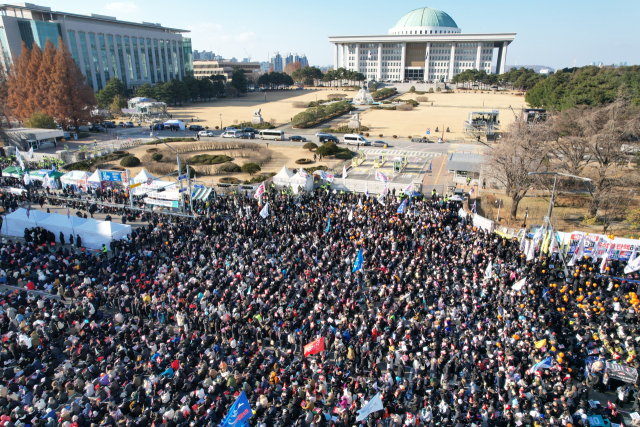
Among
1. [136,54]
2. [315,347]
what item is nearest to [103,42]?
[136,54]

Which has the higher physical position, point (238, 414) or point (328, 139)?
point (328, 139)

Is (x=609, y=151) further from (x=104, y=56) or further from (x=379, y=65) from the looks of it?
(x=379, y=65)

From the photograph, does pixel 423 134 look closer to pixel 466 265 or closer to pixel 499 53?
pixel 466 265

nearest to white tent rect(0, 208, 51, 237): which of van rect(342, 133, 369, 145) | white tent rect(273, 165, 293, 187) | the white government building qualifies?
white tent rect(273, 165, 293, 187)

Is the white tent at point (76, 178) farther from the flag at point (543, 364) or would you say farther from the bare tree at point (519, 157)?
the flag at point (543, 364)

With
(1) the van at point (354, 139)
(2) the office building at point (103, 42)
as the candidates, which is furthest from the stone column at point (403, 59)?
(1) the van at point (354, 139)

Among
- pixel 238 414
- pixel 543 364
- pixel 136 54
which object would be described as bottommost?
pixel 543 364
